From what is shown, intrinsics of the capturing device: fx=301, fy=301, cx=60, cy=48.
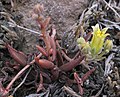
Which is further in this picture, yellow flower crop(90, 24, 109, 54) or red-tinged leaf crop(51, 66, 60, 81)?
red-tinged leaf crop(51, 66, 60, 81)

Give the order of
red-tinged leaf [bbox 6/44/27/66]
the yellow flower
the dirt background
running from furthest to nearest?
the dirt background → red-tinged leaf [bbox 6/44/27/66] → the yellow flower

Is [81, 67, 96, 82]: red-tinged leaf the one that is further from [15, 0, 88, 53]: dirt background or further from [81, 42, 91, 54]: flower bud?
[15, 0, 88, 53]: dirt background

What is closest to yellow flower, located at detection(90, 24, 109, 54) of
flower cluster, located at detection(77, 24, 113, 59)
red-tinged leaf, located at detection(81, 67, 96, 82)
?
flower cluster, located at detection(77, 24, 113, 59)

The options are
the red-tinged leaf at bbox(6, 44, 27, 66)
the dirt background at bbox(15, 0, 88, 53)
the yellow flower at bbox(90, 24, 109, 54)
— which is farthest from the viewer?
the dirt background at bbox(15, 0, 88, 53)

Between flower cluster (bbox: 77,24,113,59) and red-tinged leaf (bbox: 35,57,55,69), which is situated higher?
flower cluster (bbox: 77,24,113,59)

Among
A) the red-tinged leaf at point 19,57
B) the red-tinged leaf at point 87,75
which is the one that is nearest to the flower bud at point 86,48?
the red-tinged leaf at point 87,75

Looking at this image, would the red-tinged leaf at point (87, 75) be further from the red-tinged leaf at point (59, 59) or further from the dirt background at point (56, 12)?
the dirt background at point (56, 12)

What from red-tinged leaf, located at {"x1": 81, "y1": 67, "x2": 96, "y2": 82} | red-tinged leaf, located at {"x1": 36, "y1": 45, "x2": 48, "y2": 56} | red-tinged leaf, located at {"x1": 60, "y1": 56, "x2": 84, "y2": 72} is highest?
red-tinged leaf, located at {"x1": 36, "y1": 45, "x2": 48, "y2": 56}

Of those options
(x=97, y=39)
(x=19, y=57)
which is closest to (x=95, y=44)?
(x=97, y=39)

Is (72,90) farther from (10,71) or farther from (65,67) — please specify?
(10,71)

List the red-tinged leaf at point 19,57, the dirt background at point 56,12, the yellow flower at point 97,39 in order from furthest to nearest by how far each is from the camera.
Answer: the dirt background at point 56,12
the red-tinged leaf at point 19,57
the yellow flower at point 97,39
